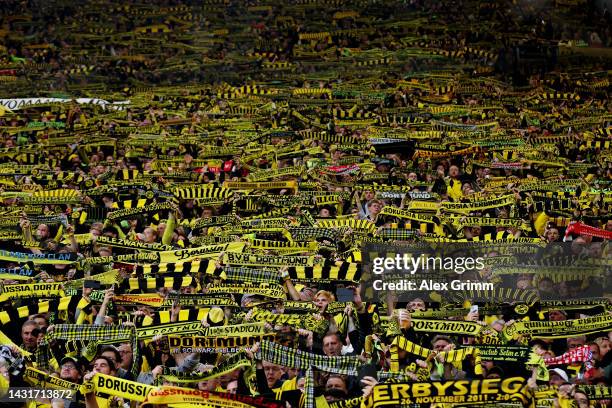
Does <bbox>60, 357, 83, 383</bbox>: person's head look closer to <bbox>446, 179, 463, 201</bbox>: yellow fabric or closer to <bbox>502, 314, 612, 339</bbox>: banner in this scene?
<bbox>502, 314, 612, 339</bbox>: banner

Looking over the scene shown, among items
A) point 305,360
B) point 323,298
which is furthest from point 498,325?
point 305,360

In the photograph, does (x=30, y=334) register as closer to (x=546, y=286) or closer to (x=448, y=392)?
(x=448, y=392)

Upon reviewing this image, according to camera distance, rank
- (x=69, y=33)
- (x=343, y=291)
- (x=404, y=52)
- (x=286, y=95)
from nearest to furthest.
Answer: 1. (x=343, y=291)
2. (x=286, y=95)
3. (x=404, y=52)
4. (x=69, y=33)

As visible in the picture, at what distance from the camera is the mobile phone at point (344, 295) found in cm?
1345

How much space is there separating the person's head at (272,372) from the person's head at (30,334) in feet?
10.9

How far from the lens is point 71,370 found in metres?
11.8

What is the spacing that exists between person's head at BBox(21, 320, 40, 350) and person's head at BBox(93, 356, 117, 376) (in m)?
1.21

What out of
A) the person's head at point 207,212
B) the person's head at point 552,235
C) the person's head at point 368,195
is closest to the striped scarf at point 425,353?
the person's head at point 552,235

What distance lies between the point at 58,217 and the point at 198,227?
9.59ft

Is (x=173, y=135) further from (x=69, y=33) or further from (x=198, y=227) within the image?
(x=69, y=33)

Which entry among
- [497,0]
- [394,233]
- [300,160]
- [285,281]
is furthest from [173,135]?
[497,0]

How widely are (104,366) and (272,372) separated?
7.13 ft

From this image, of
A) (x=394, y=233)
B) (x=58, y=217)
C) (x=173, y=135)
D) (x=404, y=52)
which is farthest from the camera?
(x=404, y=52)

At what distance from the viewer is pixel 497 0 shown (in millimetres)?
45656
